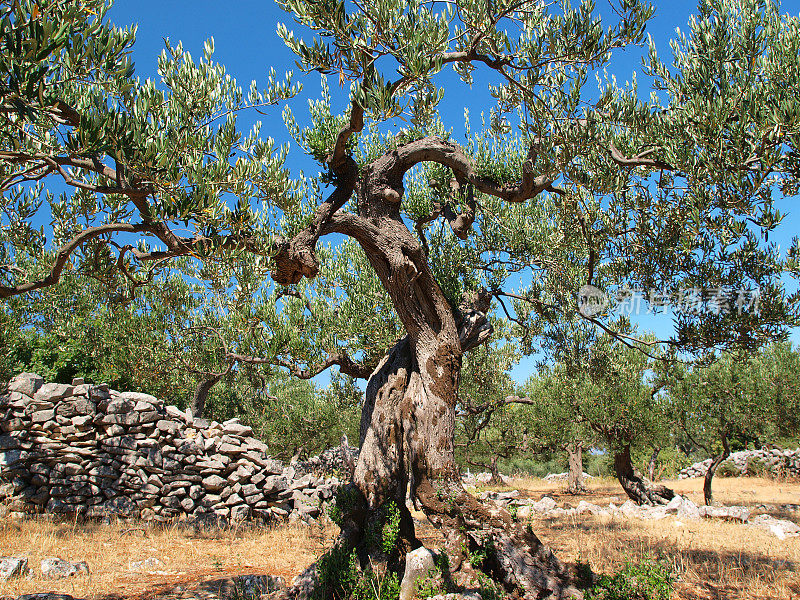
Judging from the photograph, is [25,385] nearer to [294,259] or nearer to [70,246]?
[70,246]

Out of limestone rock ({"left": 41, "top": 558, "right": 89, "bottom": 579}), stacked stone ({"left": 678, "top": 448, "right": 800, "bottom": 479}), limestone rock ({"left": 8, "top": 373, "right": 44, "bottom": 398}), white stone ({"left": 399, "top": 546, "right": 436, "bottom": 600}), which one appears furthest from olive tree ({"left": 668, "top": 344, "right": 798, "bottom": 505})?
limestone rock ({"left": 8, "top": 373, "right": 44, "bottom": 398})

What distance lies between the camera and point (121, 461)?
1320 centimetres

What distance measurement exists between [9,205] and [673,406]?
967 inches

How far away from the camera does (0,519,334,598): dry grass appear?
7382 mm

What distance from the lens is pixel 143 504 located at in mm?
13062

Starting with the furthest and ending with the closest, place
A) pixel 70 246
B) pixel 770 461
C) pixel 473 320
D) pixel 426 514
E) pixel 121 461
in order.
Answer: pixel 770 461 < pixel 121 461 < pixel 473 320 < pixel 426 514 < pixel 70 246

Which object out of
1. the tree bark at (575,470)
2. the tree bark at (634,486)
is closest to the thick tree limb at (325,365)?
the tree bark at (634,486)

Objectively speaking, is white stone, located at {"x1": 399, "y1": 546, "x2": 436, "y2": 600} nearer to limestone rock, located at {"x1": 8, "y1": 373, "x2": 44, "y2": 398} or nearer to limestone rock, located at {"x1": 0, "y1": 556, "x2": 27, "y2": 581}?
limestone rock, located at {"x1": 0, "y1": 556, "x2": 27, "y2": 581}

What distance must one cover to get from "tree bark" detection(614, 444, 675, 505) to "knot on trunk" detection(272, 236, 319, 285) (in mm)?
16506

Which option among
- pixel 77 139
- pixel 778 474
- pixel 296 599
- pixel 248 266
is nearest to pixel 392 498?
pixel 296 599

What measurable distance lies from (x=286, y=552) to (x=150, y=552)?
9.08 feet

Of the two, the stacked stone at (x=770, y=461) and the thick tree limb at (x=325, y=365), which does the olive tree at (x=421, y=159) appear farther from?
the stacked stone at (x=770, y=461)

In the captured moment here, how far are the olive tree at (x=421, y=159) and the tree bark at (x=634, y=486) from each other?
1210cm

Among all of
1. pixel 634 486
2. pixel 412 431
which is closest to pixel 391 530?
pixel 412 431
